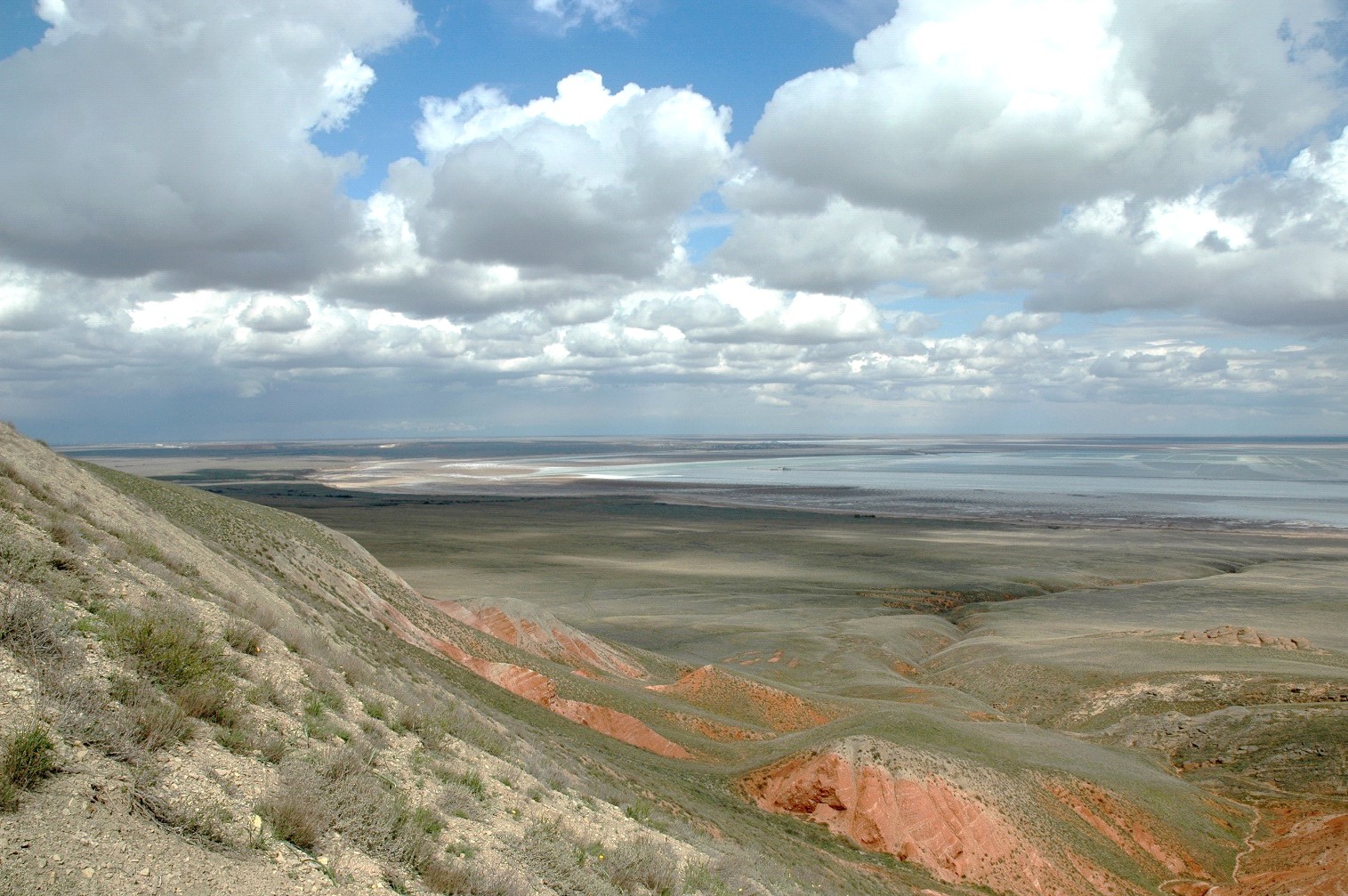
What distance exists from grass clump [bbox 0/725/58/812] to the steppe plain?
450 inches

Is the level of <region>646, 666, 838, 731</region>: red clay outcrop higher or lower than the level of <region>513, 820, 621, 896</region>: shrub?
lower

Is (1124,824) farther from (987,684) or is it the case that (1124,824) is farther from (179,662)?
(179,662)

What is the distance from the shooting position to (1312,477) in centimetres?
15875

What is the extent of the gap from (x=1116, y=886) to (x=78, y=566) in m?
20.8

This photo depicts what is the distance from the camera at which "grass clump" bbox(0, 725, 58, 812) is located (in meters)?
→ 5.46

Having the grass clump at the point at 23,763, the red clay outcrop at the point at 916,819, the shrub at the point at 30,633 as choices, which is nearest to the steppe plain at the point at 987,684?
the red clay outcrop at the point at 916,819

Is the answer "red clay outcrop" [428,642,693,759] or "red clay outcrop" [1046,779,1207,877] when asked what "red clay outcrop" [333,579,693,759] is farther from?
"red clay outcrop" [1046,779,1207,877]

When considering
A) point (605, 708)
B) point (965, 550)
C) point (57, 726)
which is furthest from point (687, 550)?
point (57, 726)

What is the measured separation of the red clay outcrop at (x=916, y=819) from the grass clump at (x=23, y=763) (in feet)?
53.3

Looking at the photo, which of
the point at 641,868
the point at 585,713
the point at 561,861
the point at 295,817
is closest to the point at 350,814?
the point at 295,817

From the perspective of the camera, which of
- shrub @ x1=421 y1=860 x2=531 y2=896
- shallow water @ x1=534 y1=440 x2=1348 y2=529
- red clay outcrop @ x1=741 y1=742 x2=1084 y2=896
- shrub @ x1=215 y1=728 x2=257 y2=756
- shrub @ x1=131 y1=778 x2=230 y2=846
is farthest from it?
shallow water @ x1=534 y1=440 x2=1348 y2=529

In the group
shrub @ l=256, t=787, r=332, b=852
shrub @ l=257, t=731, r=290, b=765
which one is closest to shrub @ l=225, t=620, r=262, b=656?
shrub @ l=257, t=731, r=290, b=765

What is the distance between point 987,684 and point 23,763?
38626mm

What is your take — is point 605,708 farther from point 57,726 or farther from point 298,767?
point 57,726
